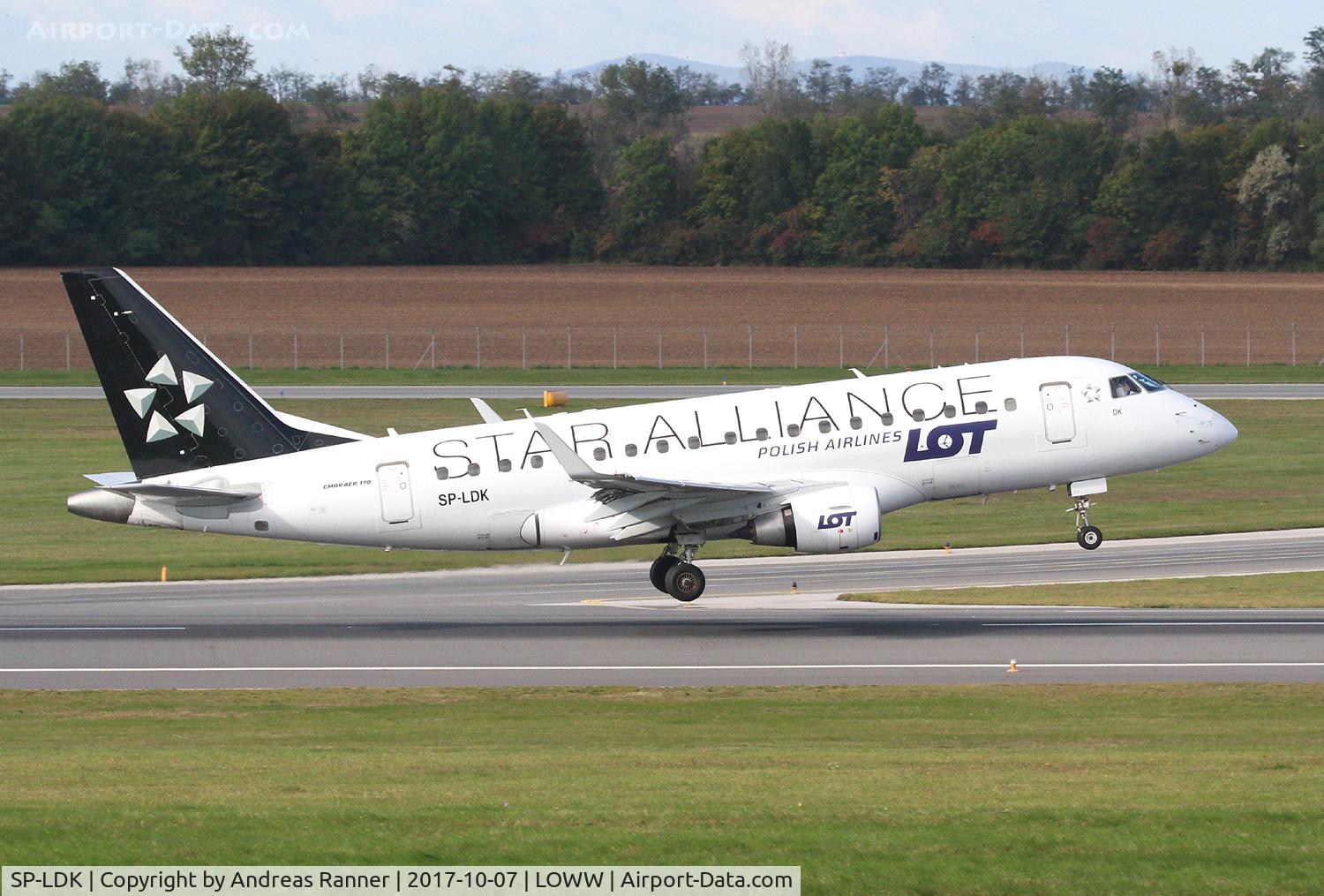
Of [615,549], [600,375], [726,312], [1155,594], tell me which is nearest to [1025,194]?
[726,312]

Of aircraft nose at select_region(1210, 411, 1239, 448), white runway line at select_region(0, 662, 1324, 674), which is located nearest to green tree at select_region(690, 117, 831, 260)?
aircraft nose at select_region(1210, 411, 1239, 448)

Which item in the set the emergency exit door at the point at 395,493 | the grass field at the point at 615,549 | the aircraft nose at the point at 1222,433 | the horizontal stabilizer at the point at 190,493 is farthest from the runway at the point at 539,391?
the horizontal stabilizer at the point at 190,493

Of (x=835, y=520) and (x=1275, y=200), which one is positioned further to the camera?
(x=1275, y=200)

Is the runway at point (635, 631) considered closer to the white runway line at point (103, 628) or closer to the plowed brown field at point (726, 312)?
the white runway line at point (103, 628)

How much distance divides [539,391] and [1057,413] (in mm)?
49445

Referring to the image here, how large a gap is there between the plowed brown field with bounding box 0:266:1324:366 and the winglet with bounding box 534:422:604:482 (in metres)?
64.8

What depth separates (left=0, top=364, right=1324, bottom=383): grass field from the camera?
8481cm

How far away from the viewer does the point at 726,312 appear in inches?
4269

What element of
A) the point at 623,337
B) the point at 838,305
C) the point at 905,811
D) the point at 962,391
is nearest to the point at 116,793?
the point at 905,811

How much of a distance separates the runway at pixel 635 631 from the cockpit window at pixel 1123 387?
4.63 meters

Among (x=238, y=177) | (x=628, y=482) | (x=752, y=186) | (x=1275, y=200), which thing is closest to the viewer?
(x=628, y=482)

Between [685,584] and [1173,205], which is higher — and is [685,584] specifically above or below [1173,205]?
below

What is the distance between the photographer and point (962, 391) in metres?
33.1

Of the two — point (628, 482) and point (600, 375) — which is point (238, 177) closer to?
point (600, 375)
